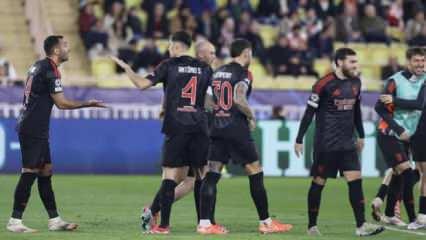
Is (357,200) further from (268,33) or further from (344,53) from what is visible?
(268,33)

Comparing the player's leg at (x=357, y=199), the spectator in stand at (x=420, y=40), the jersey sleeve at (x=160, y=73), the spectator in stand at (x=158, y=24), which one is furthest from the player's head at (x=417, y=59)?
the spectator in stand at (x=420, y=40)

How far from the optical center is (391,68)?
32.2 m

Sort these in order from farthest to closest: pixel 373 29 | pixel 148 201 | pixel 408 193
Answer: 1. pixel 373 29
2. pixel 148 201
3. pixel 408 193

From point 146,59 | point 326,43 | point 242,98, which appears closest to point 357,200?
point 242,98

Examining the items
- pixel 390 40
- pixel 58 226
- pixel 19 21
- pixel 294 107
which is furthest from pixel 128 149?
pixel 58 226

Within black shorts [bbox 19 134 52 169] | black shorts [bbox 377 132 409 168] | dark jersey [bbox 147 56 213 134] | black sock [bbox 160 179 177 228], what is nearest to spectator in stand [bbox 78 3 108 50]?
black shorts [bbox 377 132 409 168]

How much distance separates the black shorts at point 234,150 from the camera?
1527 centimetres

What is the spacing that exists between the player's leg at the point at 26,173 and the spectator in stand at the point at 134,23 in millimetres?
16312

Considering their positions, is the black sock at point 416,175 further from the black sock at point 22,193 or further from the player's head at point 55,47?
the black sock at point 22,193

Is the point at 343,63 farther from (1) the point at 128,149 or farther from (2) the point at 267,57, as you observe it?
(2) the point at 267,57

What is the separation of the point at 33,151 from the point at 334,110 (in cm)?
349

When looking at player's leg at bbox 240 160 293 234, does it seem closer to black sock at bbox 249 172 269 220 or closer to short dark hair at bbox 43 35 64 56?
black sock at bbox 249 172 269 220

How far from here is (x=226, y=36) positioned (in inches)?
1256

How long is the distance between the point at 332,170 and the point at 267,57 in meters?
17.2
